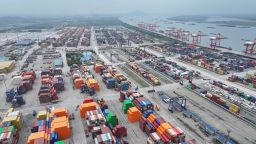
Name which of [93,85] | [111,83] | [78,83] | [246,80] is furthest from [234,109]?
[78,83]

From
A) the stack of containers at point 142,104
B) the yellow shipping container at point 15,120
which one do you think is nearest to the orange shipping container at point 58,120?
the yellow shipping container at point 15,120

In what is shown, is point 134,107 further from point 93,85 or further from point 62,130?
point 93,85

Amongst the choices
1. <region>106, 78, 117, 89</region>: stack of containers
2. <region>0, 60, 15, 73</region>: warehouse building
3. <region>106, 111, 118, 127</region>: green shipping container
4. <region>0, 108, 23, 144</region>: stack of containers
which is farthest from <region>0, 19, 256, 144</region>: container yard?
<region>0, 60, 15, 73</region>: warehouse building

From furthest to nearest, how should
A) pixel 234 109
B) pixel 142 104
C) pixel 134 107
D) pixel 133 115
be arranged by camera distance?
pixel 234 109 < pixel 142 104 < pixel 134 107 < pixel 133 115

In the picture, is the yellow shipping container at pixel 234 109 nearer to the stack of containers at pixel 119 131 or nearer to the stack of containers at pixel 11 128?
the stack of containers at pixel 119 131

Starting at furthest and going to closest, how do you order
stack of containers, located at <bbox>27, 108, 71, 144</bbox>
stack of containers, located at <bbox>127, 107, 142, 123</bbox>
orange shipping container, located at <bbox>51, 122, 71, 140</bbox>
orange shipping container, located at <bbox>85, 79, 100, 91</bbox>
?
orange shipping container, located at <bbox>85, 79, 100, 91</bbox> < stack of containers, located at <bbox>127, 107, 142, 123</bbox> < orange shipping container, located at <bbox>51, 122, 71, 140</bbox> < stack of containers, located at <bbox>27, 108, 71, 144</bbox>

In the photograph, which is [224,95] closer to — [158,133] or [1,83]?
[158,133]

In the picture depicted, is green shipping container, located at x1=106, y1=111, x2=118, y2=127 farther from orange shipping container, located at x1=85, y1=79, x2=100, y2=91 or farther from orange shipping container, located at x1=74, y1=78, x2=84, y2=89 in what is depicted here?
orange shipping container, located at x1=74, y1=78, x2=84, y2=89

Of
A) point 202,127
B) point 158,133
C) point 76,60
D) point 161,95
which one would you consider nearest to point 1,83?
point 76,60
